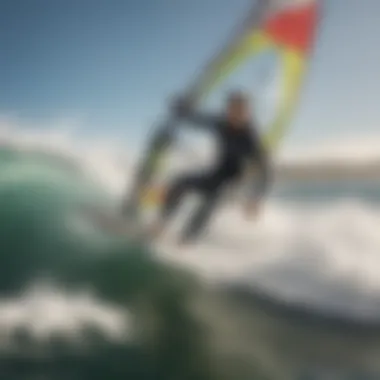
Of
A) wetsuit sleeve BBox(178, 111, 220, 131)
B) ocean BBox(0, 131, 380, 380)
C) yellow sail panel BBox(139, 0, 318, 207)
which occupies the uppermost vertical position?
yellow sail panel BBox(139, 0, 318, 207)

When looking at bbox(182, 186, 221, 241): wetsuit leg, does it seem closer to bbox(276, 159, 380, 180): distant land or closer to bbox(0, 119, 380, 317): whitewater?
bbox(0, 119, 380, 317): whitewater

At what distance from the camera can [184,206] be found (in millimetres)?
1713

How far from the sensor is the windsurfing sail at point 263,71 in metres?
1.70

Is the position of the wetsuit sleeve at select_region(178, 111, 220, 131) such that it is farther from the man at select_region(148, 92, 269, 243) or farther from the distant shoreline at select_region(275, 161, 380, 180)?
the distant shoreline at select_region(275, 161, 380, 180)

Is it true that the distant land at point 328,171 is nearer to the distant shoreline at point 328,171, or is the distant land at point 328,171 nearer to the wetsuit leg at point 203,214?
the distant shoreline at point 328,171

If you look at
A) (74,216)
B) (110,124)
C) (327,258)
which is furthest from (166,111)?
(327,258)

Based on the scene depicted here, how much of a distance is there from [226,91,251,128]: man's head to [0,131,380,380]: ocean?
0.54 ft

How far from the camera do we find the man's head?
170 cm

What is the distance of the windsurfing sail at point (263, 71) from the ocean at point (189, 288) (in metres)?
0.07

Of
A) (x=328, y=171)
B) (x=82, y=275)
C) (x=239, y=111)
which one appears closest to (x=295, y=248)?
(x=328, y=171)

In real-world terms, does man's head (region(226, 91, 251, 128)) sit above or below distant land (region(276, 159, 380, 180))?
above

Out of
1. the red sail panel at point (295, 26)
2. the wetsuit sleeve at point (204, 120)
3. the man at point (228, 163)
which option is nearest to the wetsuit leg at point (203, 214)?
the man at point (228, 163)

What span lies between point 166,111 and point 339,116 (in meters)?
0.36

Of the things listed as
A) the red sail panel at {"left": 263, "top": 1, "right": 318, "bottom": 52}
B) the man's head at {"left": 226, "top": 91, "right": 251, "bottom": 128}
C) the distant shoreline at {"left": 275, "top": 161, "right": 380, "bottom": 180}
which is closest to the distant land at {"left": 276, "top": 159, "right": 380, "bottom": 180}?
the distant shoreline at {"left": 275, "top": 161, "right": 380, "bottom": 180}
